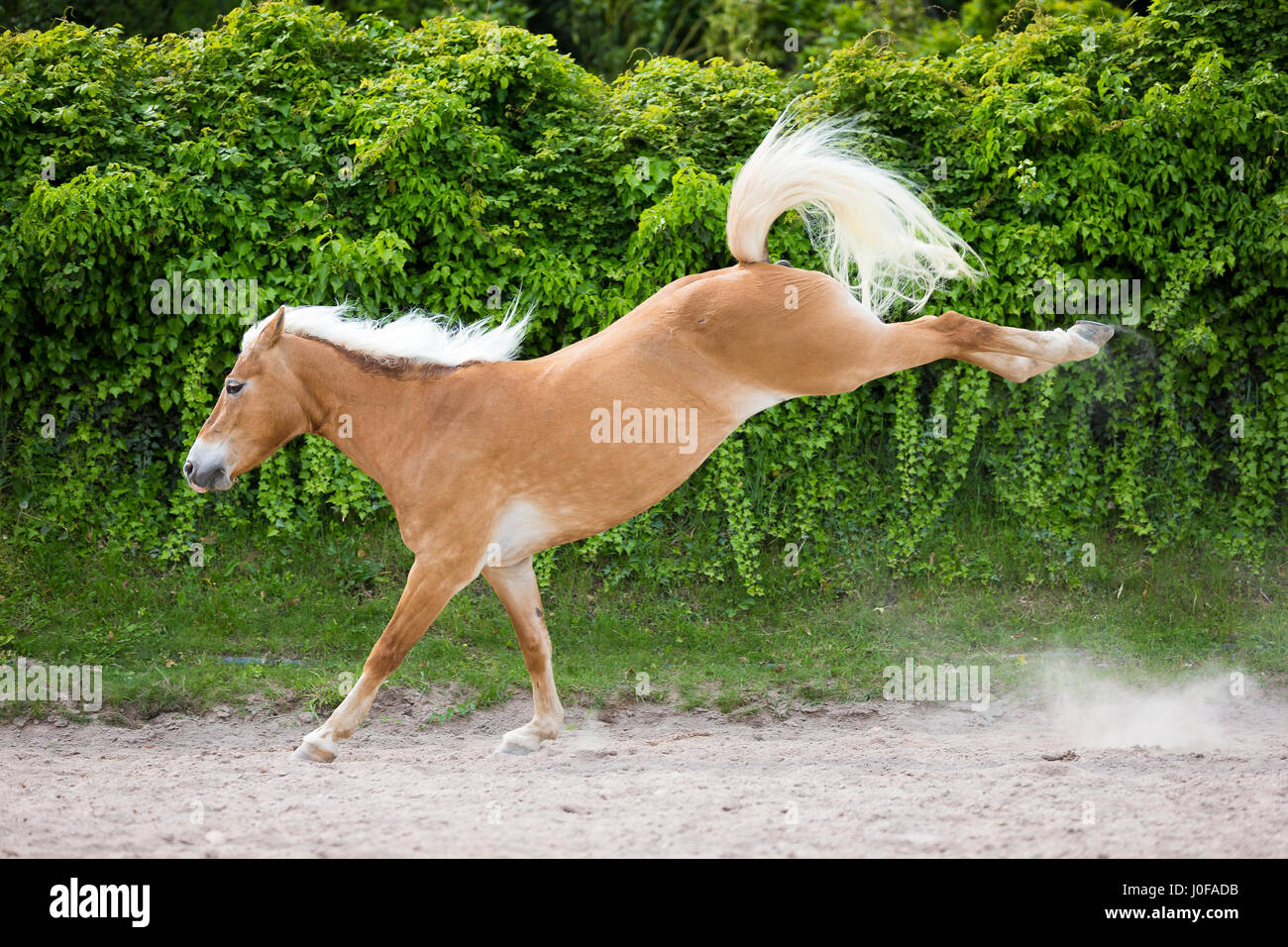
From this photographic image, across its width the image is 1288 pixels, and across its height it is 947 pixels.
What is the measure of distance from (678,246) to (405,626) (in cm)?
361

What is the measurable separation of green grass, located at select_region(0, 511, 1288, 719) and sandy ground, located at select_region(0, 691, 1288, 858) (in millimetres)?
279

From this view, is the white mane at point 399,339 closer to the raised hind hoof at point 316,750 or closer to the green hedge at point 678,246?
the raised hind hoof at point 316,750

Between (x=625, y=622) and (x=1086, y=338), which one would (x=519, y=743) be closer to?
(x=625, y=622)

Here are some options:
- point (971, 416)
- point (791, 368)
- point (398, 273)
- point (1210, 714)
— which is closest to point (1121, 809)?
point (791, 368)

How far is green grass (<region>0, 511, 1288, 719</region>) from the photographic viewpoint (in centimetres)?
691

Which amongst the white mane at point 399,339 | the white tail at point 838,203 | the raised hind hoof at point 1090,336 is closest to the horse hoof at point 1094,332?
the raised hind hoof at point 1090,336

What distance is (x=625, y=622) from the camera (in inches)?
295

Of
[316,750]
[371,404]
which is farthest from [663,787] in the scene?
[371,404]

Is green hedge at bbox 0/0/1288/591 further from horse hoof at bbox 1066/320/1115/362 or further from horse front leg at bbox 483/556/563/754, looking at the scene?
horse hoof at bbox 1066/320/1115/362

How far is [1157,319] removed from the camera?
25.1 ft

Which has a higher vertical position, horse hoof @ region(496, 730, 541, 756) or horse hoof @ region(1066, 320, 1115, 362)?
horse hoof @ region(1066, 320, 1115, 362)

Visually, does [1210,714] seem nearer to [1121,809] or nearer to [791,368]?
[1121,809]

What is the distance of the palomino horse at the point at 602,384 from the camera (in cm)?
492

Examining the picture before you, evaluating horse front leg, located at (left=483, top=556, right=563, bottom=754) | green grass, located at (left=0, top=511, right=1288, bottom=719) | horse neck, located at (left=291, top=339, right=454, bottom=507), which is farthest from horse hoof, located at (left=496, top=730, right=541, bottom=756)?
horse neck, located at (left=291, top=339, right=454, bottom=507)
